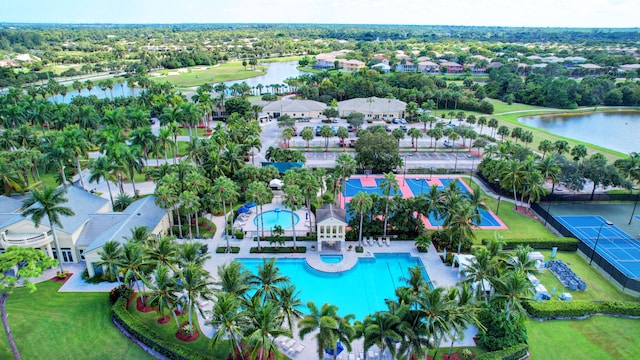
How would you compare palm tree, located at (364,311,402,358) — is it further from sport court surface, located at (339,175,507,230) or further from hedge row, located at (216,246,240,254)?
sport court surface, located at (339,175,507,230)

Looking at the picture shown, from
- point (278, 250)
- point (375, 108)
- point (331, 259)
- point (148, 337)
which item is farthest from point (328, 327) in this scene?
point (375, 108)

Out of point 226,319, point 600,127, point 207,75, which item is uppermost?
point 207,75

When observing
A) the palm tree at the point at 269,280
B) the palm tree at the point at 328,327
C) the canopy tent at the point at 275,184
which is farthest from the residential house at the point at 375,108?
the palm tree at the point at 328,327

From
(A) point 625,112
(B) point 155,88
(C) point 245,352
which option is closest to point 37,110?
(B) point 155,88

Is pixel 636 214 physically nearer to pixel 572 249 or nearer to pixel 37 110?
pixel 572 249

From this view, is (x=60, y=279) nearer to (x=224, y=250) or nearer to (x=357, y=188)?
(x=224, y=250)

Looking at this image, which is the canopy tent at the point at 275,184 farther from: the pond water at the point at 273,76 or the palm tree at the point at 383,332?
the pond water at the point at 273,76
